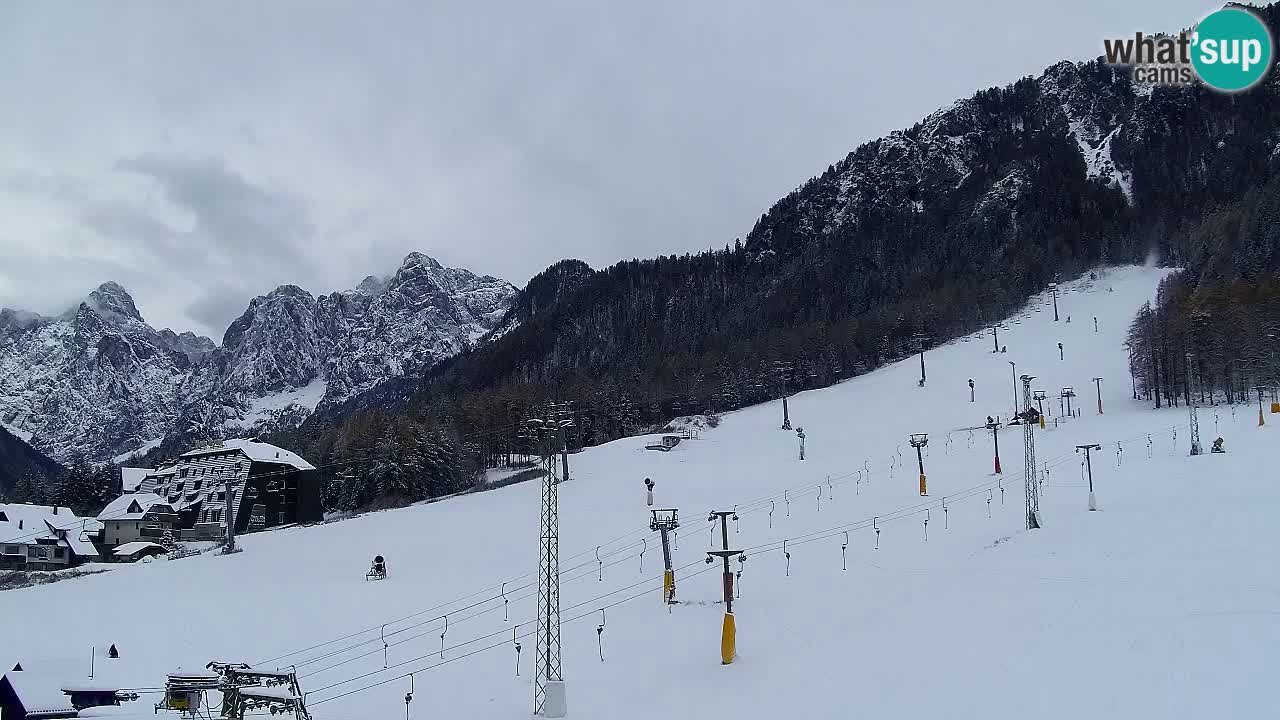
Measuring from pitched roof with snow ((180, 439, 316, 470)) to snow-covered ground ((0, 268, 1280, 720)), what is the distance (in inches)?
852

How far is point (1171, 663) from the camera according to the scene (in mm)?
16547

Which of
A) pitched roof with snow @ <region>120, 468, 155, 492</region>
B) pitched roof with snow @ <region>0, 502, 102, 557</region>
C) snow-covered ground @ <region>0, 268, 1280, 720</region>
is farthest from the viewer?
pitched roof with snow @ <region>120, 468, 155, 492</region>

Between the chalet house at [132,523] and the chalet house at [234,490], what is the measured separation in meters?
0.14

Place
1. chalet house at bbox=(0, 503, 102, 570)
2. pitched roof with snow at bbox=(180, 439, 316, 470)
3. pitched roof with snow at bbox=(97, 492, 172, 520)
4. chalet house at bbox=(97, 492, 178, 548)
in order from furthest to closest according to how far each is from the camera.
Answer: pitched roof with snow at bbox=(180, 439, 316, 470)
pitched roof with snow at bbox=(97, 492, 172, 520)
chalet house at bbox=(97, 492, 178, 548)
chalet house at bbox=(0, 503, 102, 570)

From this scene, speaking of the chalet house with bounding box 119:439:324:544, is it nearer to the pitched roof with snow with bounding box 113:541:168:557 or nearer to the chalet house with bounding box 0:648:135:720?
the pitched roof with snow with bounding box 113:541:168:557

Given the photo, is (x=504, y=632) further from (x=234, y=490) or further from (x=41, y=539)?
(x=41, y=539)

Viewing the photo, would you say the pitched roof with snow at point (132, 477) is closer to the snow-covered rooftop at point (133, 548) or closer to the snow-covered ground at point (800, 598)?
the snow-covered rooftop at point (133, 548)

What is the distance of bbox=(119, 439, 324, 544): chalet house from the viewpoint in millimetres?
73000

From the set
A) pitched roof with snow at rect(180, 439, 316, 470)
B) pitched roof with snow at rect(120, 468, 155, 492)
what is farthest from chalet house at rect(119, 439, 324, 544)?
pitched roof with snow at rect(120, 468, 155, 492)

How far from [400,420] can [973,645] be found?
2635 inches

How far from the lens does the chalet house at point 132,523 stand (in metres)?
70.4

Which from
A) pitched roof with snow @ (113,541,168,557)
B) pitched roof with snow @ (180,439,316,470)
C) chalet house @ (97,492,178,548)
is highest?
pitched roof with snow @ (180,439,316,470)

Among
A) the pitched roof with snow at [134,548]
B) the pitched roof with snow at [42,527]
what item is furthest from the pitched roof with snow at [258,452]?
the pitched roof with snow at [134,548]

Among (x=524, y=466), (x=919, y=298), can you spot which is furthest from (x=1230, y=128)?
(x=524, y=466)
